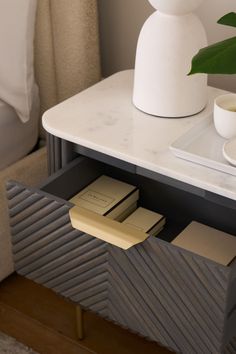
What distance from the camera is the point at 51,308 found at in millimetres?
1547

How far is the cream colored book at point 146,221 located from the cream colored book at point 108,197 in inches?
1.0

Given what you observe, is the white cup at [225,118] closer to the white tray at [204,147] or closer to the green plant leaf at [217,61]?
the white tray at [204,147]

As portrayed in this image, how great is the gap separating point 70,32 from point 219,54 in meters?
0.55

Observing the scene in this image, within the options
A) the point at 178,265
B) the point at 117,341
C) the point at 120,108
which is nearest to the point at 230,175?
the point at 178,265

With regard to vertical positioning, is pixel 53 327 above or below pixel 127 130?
below

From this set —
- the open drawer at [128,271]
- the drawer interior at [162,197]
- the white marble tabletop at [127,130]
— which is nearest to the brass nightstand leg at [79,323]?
the open drawer at [128,271]

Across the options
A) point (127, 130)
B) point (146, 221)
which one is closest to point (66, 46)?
point (127, 130)

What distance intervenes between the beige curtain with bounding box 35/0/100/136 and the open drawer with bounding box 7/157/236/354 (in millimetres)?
242

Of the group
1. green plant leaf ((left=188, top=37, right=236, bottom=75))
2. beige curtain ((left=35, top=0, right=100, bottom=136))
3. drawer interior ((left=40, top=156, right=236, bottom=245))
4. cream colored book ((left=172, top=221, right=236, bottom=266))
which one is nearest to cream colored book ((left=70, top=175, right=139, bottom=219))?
drawer interior ((left=40, top=156, right=236, bottom=245))

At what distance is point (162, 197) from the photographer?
4.77 feet

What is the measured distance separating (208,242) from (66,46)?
56 cm

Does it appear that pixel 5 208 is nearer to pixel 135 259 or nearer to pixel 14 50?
pixel 14 50

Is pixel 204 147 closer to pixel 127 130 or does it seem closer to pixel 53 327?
pixel 127 130

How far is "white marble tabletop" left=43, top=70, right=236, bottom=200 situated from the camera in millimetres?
1111
